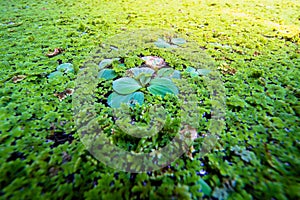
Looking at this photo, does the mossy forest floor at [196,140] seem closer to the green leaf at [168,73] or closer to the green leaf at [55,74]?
the green leaf at [55,74]

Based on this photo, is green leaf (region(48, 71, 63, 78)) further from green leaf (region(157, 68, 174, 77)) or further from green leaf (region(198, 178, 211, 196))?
green leaf (region(198, 178, 211, 196))

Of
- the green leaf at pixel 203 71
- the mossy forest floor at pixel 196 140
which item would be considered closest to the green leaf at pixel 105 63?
the mossy forest floor at pixel 196 140

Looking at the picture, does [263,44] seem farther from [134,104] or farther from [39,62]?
[39,62]

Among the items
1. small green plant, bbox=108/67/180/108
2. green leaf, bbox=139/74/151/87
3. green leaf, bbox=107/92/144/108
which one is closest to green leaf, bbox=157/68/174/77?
small green plant, bbox=108/67/180/108

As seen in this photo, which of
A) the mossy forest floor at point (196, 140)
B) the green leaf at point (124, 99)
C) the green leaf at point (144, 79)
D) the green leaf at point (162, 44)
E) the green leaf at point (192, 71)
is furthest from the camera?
the green leaf at point (162, 44)

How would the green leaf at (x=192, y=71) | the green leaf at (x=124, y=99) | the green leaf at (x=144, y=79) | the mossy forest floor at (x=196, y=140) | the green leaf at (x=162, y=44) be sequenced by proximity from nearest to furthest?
the mossy forest floor at (x=196, y=140), the green leaf at (x=124, y=99), the green leaf at (x=144, y=79), the green leaf at (x=192, y=71), the green leaf at (x=162, y=44)

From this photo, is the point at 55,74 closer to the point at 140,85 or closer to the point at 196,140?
the point at 140,85
